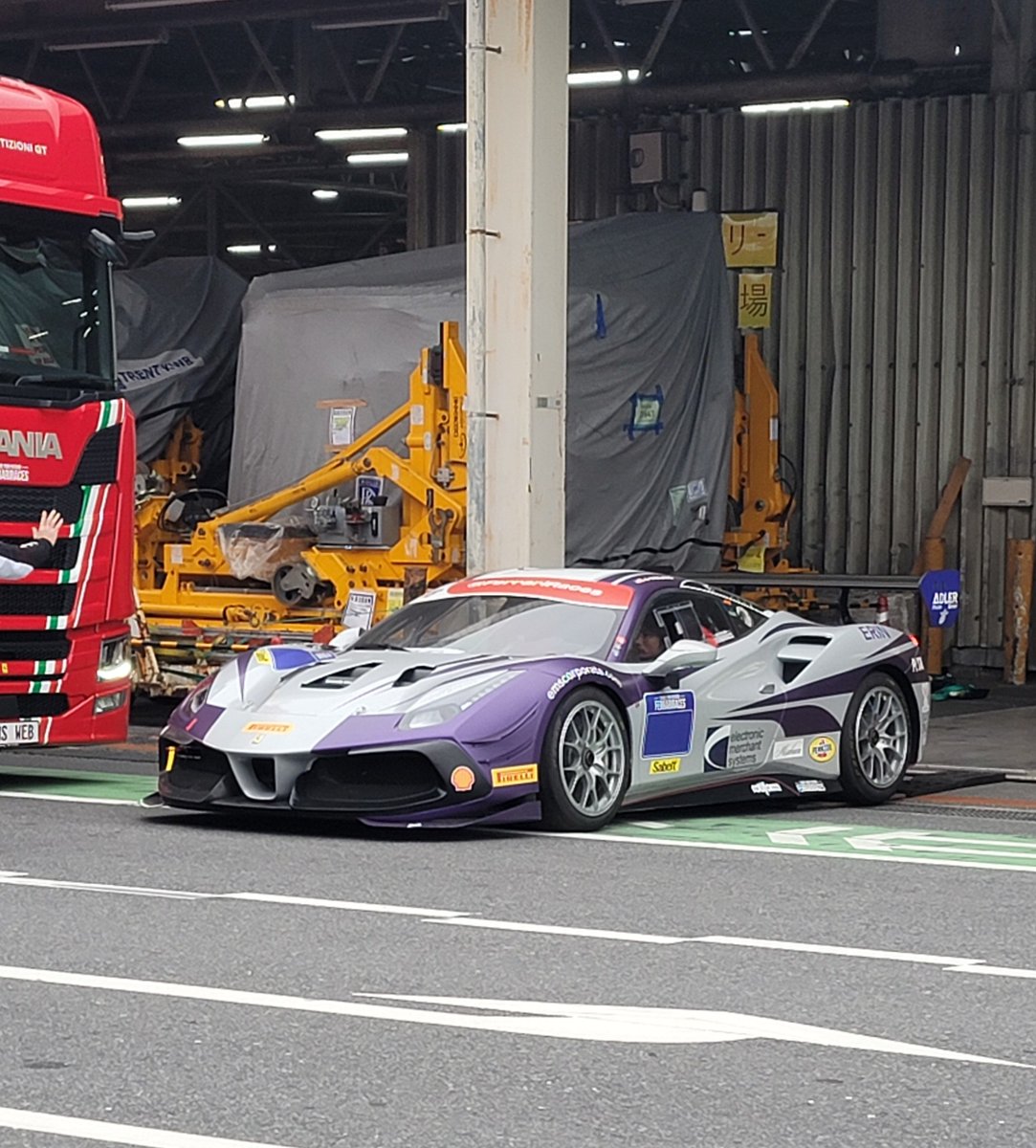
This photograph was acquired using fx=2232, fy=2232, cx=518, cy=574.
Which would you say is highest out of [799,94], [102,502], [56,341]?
[799,94]

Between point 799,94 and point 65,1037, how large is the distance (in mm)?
18041

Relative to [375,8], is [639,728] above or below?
below

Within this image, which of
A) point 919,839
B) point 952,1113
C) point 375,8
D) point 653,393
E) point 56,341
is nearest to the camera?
point 952,1113

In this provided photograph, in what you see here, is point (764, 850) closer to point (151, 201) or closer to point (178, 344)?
point (178, 344)

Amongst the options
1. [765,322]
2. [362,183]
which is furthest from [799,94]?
[362,183]

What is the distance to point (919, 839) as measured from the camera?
414 inches

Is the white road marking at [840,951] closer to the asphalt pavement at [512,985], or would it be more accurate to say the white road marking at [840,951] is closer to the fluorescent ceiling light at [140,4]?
the asphalt pavement at [512,985]

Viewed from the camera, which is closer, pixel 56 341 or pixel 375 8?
pixel 56 341

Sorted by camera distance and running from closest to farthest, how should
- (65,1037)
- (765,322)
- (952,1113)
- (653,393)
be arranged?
(952,1113) → (65,1037) → (653,393) → (765,322)

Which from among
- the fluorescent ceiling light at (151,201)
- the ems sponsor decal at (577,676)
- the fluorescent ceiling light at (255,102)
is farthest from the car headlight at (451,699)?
the fluorescent ceiling light at (151,201)

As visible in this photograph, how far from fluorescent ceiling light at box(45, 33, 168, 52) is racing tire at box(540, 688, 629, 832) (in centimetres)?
1539

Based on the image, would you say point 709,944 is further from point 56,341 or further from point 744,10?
point 744,10

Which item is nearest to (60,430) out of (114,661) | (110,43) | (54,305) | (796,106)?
(54,305)

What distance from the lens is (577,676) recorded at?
34.1ft
